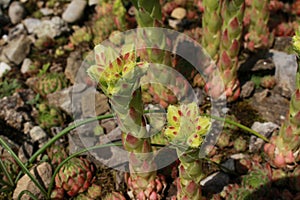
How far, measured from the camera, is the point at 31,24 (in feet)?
15.1

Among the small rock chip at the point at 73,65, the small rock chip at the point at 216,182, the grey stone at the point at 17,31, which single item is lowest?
the small rock chip at the point at 216,182

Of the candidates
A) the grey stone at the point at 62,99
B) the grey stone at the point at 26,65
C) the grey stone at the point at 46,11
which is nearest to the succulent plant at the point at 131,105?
the grey stone at the point at 62,99

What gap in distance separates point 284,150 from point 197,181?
2.65 feet

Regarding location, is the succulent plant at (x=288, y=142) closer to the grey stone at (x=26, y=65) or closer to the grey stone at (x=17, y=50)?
the grey stone at (x=26, y=65)

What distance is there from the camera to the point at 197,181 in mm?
2553

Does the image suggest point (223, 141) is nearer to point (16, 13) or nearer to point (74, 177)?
point (74, 177)

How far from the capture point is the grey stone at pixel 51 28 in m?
4.45

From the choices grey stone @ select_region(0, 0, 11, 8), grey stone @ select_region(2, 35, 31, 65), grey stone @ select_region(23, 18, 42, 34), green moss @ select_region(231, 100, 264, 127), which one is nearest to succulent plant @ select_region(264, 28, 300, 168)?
green moss @ select_region(231, 100, 264, 127)

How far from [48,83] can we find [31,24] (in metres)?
1.06

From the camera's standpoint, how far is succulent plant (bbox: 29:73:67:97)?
12.6 ft

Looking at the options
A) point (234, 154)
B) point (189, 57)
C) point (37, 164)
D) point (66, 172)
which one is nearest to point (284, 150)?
point (234, 154)

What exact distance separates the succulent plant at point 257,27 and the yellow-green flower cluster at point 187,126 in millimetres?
1886

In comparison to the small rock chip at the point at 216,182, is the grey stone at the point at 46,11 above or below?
above

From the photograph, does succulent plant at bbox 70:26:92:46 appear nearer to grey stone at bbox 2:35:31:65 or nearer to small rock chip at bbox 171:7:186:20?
grey stone at bbox 2:35:31:65
